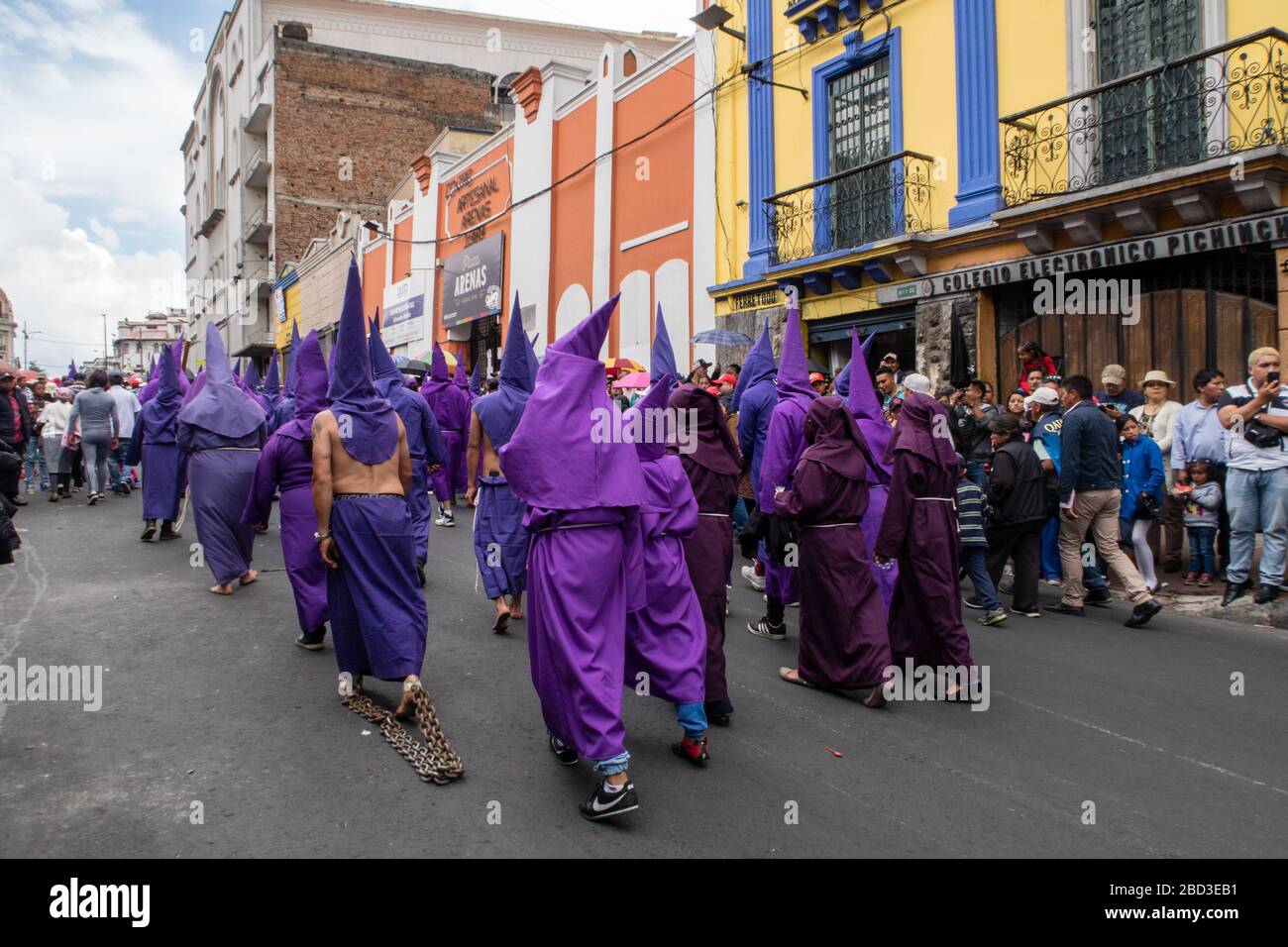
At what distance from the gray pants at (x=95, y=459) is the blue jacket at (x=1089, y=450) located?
1350cm

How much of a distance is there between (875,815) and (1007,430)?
16.8 feet

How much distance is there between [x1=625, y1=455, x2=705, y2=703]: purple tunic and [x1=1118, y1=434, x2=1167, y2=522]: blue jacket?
578 centimetres

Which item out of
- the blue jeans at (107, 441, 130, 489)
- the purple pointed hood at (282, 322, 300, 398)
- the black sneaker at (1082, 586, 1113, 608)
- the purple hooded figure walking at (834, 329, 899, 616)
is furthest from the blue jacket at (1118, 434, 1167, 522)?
the blue jeans at (107, 441, 130, 489)

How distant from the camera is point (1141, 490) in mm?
8586

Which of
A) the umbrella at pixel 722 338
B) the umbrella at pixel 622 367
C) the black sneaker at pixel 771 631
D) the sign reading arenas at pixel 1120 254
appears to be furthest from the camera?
the umbrella at pixel 622 367

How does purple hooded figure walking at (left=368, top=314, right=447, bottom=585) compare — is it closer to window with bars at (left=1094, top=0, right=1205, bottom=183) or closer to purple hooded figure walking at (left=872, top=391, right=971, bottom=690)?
purple hooded figure walking at (left=872, top=391, right=971, bottom=690)

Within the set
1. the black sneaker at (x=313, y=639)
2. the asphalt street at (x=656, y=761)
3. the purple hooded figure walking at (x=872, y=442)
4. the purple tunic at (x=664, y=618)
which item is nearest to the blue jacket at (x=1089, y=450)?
the asphalt street at (x=656, y=761)

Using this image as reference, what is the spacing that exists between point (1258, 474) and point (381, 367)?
7.16m

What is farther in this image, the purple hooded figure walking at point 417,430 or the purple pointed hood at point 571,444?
the purple hooded figure walking at point 417,430

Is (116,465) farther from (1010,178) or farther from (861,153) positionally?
(1010,178)

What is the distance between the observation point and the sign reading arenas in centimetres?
909

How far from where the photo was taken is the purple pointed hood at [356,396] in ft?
16.5

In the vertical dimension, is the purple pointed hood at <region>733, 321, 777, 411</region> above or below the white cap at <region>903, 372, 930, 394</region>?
above

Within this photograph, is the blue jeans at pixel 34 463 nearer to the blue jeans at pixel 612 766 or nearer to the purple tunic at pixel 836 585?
the purple tunic at pixel 836 585
